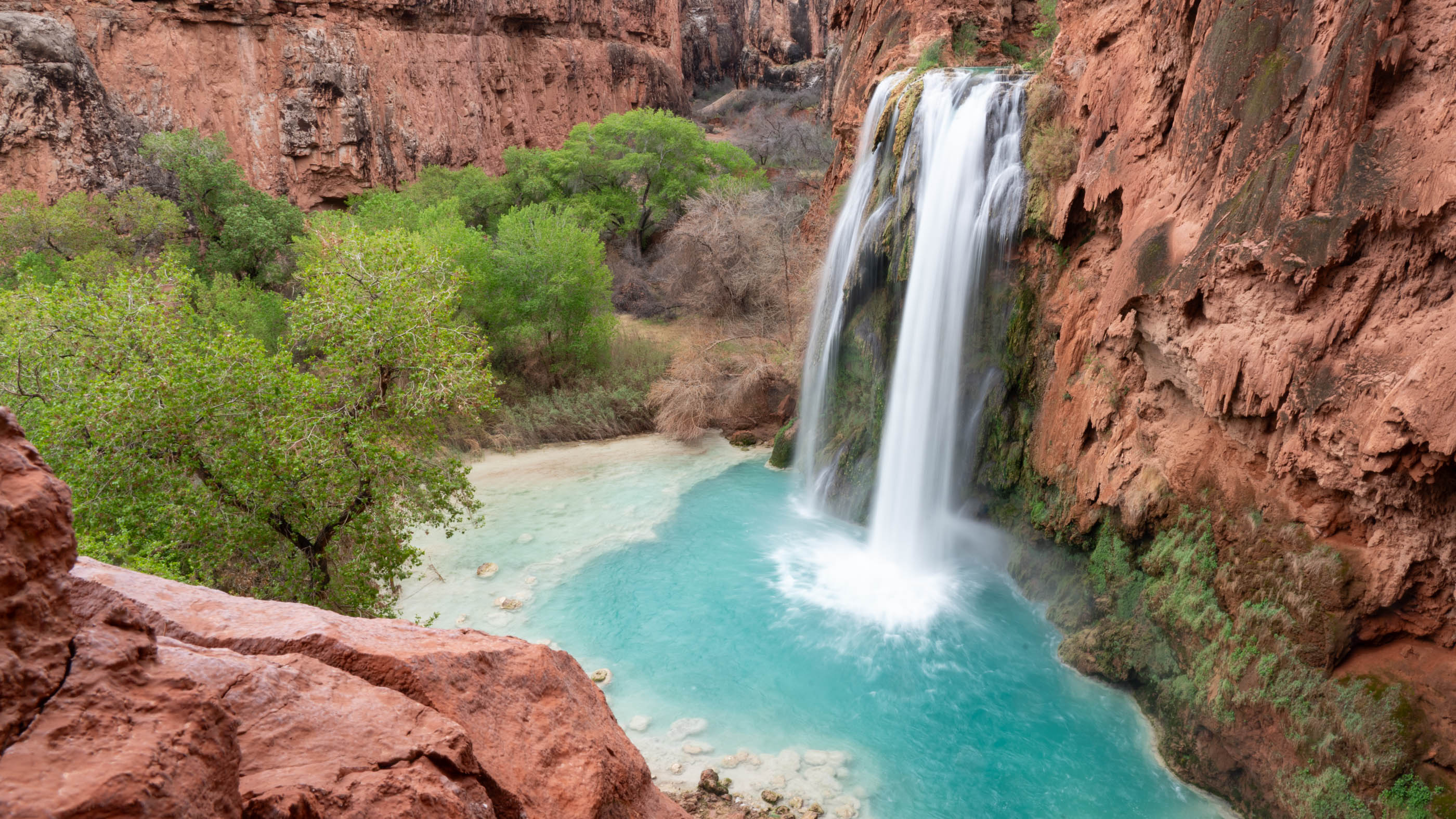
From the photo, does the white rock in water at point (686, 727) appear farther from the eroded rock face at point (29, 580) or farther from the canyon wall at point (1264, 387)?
the eroded rock face at point (29, 580)

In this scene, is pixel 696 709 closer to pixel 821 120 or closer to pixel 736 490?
pixel 736 490

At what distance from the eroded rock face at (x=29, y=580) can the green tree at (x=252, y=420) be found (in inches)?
220

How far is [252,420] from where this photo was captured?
8.02 meters

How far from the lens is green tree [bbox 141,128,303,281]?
23.5 m

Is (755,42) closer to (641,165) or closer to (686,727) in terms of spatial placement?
(641,165)

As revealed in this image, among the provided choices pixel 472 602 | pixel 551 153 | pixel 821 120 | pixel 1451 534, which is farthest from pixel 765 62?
pixel 1451 534

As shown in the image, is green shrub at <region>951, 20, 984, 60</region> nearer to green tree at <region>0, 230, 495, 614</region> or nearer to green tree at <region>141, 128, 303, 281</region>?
green tree at <region>0, 230, 495, 614</region>

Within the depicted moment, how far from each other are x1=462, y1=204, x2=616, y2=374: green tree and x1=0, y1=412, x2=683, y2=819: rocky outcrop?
17795mm

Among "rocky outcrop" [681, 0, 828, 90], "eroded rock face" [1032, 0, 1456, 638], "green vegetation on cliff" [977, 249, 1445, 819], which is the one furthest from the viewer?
"rocky outcrop" [681, 0, 828, 90]

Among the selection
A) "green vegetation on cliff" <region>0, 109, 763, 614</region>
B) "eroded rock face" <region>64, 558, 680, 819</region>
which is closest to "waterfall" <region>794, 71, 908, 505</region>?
"green vegetation on cliff" <region>0, 109, 763, 614</region>

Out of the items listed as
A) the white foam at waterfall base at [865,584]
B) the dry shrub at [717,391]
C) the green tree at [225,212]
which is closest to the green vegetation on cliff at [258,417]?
the white foam at waterfall base at [865,584]

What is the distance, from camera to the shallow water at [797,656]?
8773 mm

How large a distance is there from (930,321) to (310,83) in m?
29.1

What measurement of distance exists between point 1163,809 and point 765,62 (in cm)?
5551
